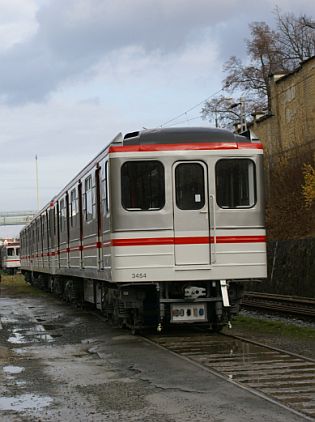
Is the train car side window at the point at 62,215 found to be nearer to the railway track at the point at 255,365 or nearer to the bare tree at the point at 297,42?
the railway track at the point at 255,365

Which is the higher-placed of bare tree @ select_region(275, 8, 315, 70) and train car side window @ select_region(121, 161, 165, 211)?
bare tree @ select_region(275, 8, 315, 70)

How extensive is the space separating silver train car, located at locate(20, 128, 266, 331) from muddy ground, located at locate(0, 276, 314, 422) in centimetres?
110

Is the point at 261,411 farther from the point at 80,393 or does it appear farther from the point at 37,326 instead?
the point at 37,326

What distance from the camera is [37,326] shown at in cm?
1587

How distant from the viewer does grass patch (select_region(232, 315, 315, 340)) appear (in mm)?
12634

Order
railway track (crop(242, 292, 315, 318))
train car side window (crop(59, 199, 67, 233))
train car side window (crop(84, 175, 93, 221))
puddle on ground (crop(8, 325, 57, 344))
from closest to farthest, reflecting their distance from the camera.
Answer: puddle on ground (crop(8, 325, 57, 344)), train car side window (crop(84, 175, 93, 221)), railway track (crop(242, 292, 315, 318)), train car side window (crop(59, 199, 67, 233))

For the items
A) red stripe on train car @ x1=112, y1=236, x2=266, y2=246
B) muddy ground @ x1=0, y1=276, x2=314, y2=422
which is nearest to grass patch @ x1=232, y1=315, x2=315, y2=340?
red stripe on train car @ x1=112, y1=236, x2=266, y2=246

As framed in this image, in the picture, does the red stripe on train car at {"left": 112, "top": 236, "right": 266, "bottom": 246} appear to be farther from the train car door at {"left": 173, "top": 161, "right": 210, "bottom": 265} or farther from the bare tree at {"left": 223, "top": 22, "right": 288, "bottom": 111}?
the bare tree at {"left": 223, "top": 22, "right": 288, "bottom": 111}

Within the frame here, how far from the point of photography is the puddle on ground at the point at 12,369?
9406mm

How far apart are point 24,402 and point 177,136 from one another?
18.9ft

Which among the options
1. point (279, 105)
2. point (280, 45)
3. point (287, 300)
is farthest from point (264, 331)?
point (280, 45)

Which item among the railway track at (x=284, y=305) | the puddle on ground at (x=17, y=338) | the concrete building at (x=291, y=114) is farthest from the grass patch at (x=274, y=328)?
the concrete building at (x=291, y=114)

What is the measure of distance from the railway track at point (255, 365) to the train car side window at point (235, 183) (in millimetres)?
2368

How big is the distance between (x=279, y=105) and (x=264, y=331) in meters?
35.1
